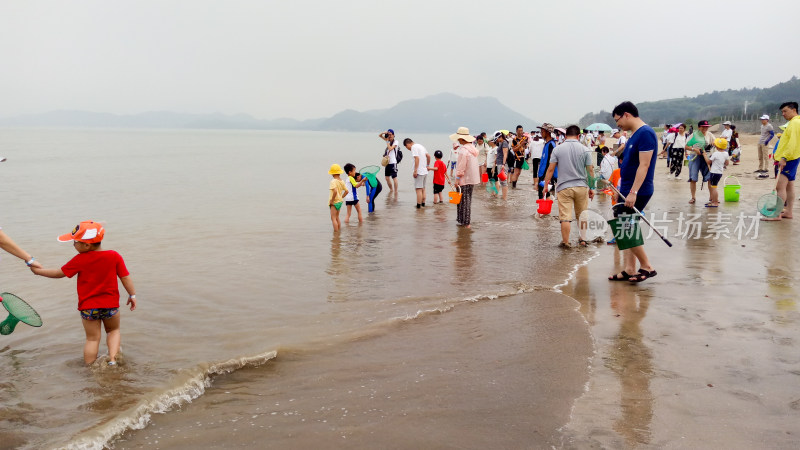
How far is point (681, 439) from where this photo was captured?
337 centimetres

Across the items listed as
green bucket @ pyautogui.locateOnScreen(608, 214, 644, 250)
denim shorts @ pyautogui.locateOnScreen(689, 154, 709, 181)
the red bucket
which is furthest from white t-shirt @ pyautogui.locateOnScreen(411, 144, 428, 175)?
green bucket @ pyautogui.locateOnScreen(608, 214, 644, 250)

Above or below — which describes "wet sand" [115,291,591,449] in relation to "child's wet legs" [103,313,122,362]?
below

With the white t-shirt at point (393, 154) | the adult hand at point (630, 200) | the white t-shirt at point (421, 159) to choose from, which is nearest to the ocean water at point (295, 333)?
the adult hand at point (630, 200)

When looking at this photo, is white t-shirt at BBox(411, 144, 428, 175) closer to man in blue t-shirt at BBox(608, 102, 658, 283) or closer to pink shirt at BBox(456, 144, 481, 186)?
pink shirt at BBox(456, 144, 481, 186)

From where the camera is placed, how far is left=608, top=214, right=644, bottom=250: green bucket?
21.7 feet

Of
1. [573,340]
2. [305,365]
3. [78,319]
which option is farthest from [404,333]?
[78,319]

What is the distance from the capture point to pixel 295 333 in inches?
220

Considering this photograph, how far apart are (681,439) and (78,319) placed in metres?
5.88

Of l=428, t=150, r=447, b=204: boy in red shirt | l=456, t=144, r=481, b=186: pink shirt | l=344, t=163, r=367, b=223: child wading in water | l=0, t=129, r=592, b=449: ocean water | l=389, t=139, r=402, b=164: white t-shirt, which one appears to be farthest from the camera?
l=389, t=139, r=402, b=164: white t-shirt

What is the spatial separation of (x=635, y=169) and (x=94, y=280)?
5801 millimetres

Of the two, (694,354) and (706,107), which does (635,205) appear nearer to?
(694,354)

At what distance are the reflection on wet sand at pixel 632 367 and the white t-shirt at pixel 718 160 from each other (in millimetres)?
7606

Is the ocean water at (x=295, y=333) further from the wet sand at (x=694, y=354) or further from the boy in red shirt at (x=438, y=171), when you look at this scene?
the boy in red shirt at (x=438, y=171)

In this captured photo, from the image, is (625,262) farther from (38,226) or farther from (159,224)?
(38,226)
